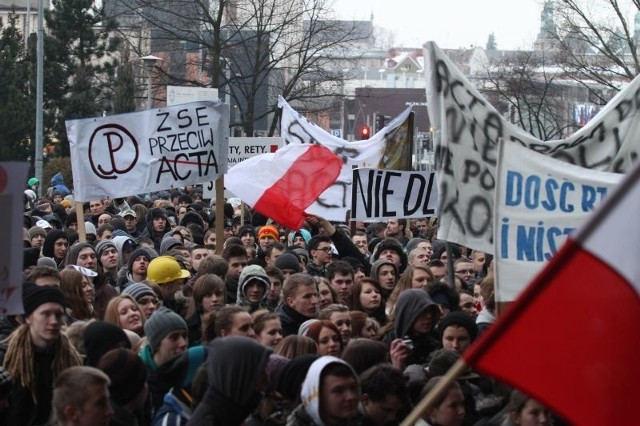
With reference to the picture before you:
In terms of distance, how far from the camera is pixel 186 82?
125ft

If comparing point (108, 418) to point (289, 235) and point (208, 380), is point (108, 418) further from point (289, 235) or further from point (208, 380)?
point (289, 235)

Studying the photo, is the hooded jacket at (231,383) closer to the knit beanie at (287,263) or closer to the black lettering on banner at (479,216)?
the black lettering on banner at (479,216)

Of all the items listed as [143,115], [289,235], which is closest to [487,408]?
[143,115]

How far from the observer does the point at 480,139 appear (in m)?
8.44

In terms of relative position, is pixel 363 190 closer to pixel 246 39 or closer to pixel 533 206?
pixel 533 206

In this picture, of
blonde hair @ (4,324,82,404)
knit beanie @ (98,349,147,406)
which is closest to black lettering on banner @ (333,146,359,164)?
blonde hair @ (4,324,82,404)

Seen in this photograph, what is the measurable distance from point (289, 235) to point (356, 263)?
13.4 feet

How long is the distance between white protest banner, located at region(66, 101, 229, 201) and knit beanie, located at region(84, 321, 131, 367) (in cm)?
581

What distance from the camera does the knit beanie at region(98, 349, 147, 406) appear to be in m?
5.96

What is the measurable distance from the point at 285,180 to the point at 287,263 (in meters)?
2.47

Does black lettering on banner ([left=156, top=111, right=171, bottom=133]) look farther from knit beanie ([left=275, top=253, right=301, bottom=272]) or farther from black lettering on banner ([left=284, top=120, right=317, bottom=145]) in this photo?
black lettering on banner ([left=284, top=120, right=317, bottom=145])

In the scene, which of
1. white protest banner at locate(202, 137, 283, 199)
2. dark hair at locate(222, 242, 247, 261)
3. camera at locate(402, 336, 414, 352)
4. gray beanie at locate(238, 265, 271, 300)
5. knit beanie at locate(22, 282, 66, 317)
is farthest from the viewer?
white protest banner at locate(202, 137, 283, 199)

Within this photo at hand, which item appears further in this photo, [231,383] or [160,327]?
[160,327]

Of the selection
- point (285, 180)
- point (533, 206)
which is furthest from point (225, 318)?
point (285, 180)
